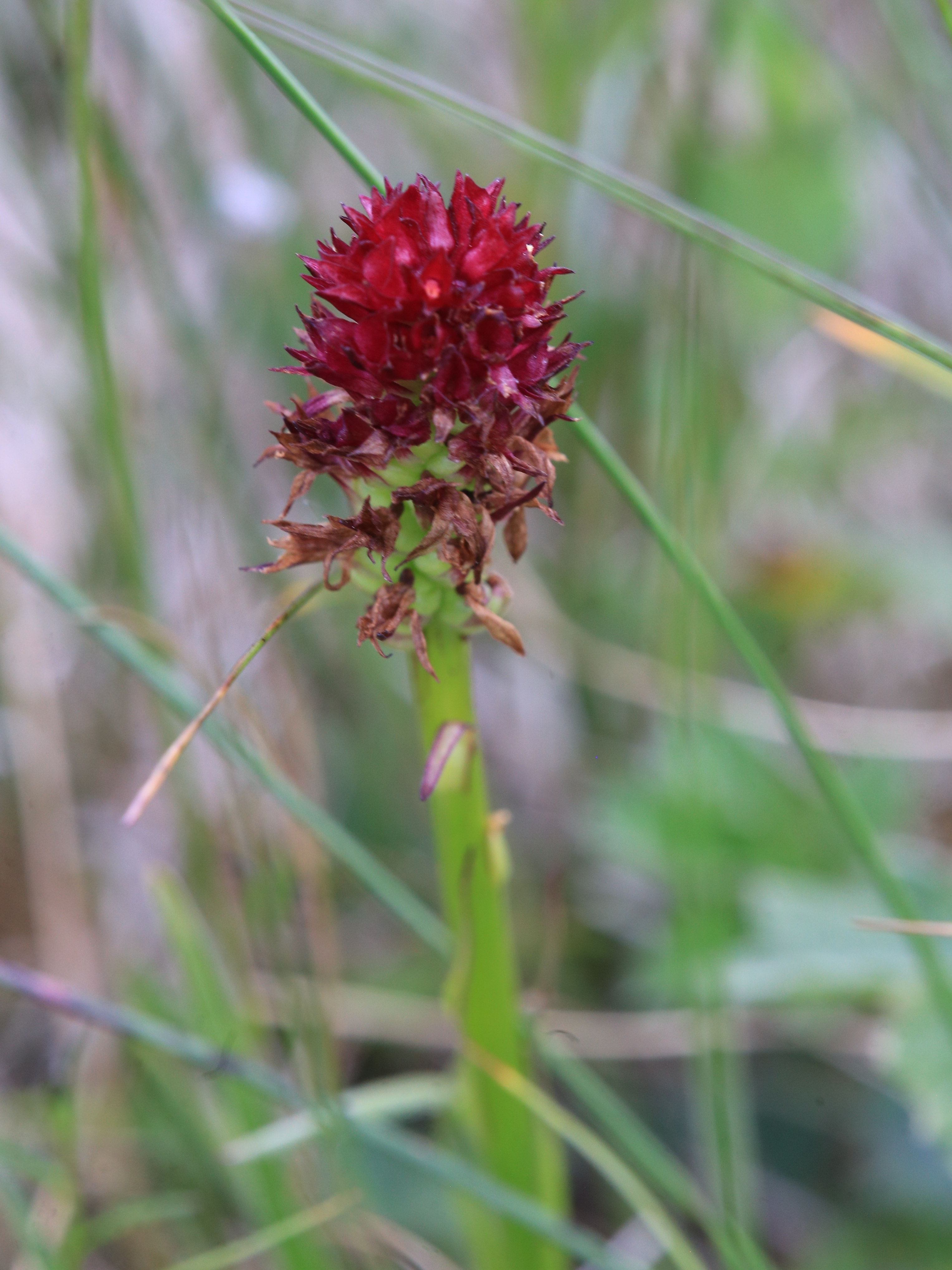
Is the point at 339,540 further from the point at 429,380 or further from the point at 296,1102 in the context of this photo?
the point at 296,1102

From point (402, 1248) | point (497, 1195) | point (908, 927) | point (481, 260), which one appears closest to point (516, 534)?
point (481, 260)

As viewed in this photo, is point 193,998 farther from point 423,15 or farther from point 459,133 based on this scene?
point 423,15

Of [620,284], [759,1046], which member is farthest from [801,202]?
[759,1046]

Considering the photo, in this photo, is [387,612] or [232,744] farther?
[232,744]

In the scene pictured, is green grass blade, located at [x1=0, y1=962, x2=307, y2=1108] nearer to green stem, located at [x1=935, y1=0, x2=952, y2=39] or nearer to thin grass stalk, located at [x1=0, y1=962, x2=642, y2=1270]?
thin grass stalk, located at [x1=0, y1=962, x2=642, y2=1270]

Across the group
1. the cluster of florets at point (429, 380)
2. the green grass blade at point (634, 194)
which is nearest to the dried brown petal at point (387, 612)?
the cluster of florets at point (429, 380)

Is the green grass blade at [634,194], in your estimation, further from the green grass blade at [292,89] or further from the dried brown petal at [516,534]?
the dried brown petal at [516,534]
